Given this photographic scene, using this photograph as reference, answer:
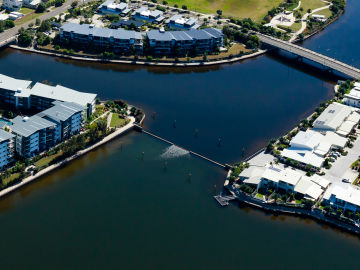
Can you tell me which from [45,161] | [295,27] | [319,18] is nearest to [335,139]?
[45,161]

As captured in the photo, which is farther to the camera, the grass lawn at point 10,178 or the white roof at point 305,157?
the white roof at point 305,157

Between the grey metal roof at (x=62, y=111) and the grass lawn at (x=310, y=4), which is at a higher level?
the grass lawn at (x=310, y=4)

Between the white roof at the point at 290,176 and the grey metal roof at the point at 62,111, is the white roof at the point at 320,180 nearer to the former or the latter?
the white roof at the point at 290,176

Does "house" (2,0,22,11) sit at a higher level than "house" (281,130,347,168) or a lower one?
higher

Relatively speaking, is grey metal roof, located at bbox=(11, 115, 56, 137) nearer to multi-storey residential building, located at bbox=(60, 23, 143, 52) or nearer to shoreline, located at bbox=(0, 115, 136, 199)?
shoreline, located at bbox=(0, 115, 136, 199)

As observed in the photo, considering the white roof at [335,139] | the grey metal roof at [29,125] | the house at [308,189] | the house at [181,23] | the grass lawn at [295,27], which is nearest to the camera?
the house at [308,189]

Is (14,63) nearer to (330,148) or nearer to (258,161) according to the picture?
(258,161)

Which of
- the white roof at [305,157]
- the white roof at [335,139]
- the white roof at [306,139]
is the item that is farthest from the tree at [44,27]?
the white roof at [335,139]

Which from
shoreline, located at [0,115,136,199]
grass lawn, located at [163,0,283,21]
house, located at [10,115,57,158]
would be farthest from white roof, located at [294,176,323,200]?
grass lawn, located at [163,0,283,21]
